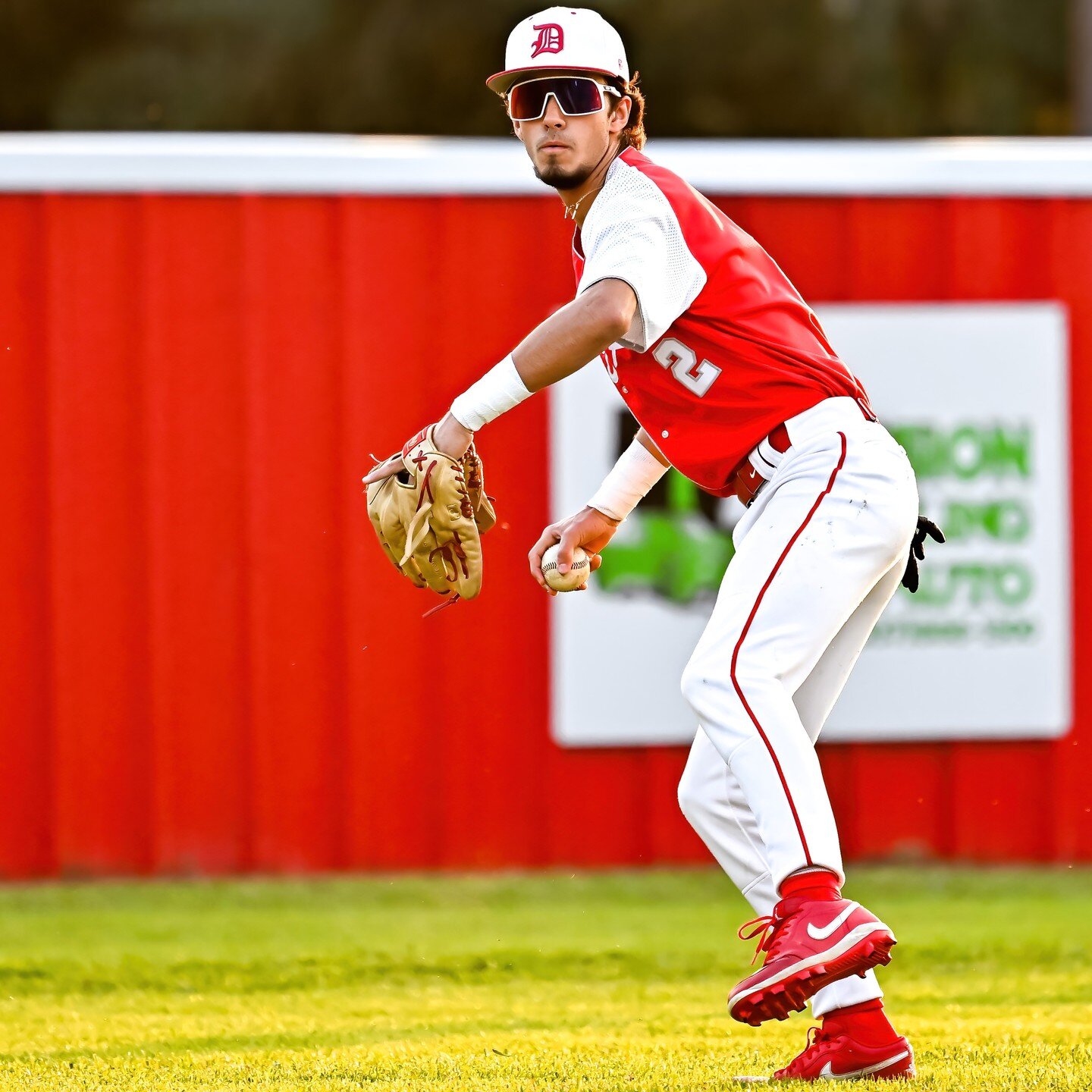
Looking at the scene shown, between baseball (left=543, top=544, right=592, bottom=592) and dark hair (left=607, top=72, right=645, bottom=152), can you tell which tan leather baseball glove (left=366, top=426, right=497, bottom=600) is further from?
dark hair (left=607, top=72, right=645, bottom=152)

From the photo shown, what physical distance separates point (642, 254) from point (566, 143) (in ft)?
1.18

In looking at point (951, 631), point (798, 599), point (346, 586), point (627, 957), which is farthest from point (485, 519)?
point (951, 631)

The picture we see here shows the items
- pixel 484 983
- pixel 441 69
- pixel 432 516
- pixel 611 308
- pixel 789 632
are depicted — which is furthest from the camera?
pixel 441 69

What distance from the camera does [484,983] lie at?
5.76 metres

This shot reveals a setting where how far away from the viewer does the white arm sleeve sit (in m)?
3.87

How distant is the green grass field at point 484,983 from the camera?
4.29 m

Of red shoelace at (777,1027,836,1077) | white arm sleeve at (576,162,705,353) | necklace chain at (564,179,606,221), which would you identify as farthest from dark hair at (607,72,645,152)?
red shoelace at (777,1027,836,1077)

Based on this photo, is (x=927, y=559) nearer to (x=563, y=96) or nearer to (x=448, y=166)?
(x=448, y=166)

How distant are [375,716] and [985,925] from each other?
2306 millimetres

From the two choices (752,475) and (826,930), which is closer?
(826,930)

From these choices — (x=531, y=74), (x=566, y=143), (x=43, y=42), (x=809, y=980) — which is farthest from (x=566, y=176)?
(x=43, y=42)

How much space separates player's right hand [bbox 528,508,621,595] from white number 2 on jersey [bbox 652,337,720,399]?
1.68 feet

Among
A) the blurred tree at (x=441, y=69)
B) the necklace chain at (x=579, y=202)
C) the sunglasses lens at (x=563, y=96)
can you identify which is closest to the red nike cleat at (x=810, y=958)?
the necklace chain at (x=579, y=202)

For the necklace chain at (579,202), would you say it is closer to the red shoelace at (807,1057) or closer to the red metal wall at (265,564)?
the red shoelace at (807,1057)
